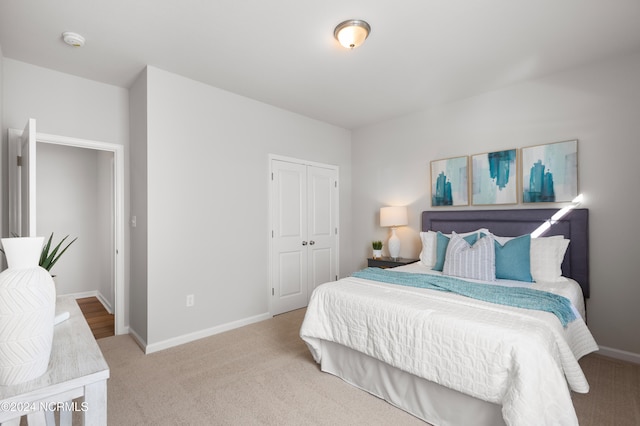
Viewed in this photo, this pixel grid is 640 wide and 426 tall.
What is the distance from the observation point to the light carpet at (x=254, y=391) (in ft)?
6.53

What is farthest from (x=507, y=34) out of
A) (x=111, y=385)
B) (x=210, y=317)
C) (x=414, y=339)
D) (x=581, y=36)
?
(x=111, y=385)

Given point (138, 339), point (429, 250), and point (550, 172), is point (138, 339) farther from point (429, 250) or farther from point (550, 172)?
point (550, 172)

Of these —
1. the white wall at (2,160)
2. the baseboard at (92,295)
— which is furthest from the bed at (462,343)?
the baseboard at (92,295)

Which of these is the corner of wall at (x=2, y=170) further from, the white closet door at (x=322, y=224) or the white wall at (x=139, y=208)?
the white closet door at (x=322, y=224)

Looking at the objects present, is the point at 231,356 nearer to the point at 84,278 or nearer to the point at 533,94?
the point at 84,278

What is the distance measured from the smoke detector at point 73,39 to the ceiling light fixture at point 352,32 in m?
1.99

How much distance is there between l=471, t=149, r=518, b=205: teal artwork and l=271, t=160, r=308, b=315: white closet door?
214 cm

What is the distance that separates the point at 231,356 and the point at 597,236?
11.5 feet

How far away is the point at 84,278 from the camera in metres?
4.97

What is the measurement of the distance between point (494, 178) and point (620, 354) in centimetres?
192

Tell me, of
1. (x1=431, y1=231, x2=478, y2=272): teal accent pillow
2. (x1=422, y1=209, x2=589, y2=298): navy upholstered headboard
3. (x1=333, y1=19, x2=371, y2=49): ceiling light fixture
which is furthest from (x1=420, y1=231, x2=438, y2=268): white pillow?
(x1=333, y1=19, x2=371, y2=49): ceiling light fixture

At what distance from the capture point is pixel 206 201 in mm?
3363

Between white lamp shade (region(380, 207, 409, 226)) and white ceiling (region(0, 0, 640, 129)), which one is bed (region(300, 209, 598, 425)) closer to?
white lamp shade (region(380, 207, 409, 226))

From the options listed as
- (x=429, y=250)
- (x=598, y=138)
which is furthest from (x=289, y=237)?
(x=598, y=138)
